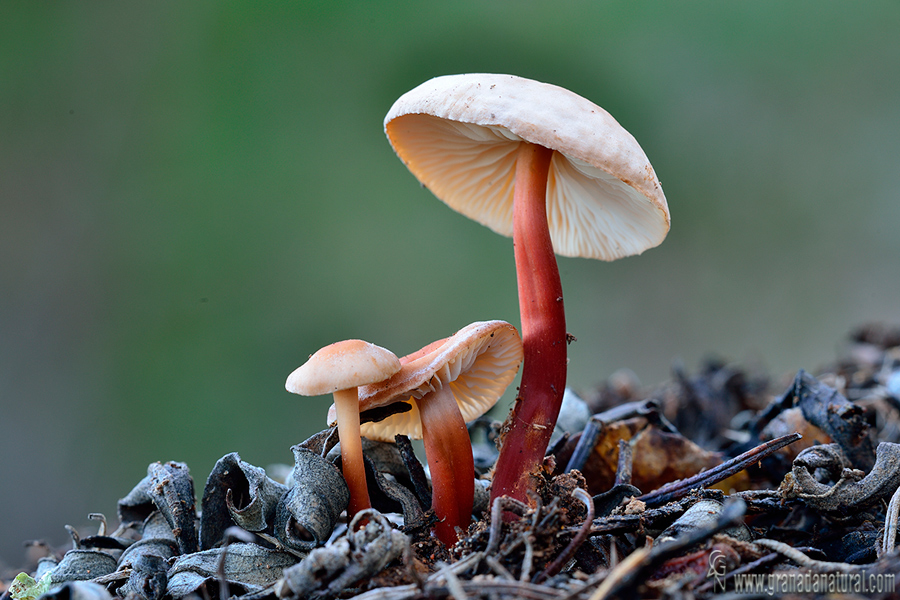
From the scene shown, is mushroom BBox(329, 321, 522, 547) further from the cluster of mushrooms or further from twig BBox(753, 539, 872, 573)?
twig BBox(753, 539, 872, 573)

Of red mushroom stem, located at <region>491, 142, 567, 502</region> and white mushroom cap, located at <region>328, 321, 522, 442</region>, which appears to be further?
red mushroom stem, located at <region>491, 142, 567, 502</region>

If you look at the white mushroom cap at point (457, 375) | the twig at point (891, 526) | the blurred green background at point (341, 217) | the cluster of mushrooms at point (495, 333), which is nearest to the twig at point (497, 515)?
the cluster of mushrooms at point (495, 333)

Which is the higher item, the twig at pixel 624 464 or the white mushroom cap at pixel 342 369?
the white mushroom cap at pixel 342 369

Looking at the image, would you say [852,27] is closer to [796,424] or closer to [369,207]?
[369,207]

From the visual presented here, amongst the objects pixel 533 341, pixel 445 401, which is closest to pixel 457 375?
pixel 445 401

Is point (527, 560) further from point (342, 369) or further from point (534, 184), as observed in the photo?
point (534, 184)

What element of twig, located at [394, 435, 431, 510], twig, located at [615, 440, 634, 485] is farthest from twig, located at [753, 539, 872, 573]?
twig, located at [394, 435, 431, 510]

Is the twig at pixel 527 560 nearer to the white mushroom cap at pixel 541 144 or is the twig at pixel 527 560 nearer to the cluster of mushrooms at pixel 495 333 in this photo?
the cluster of mushrooms at pixel 495 333
